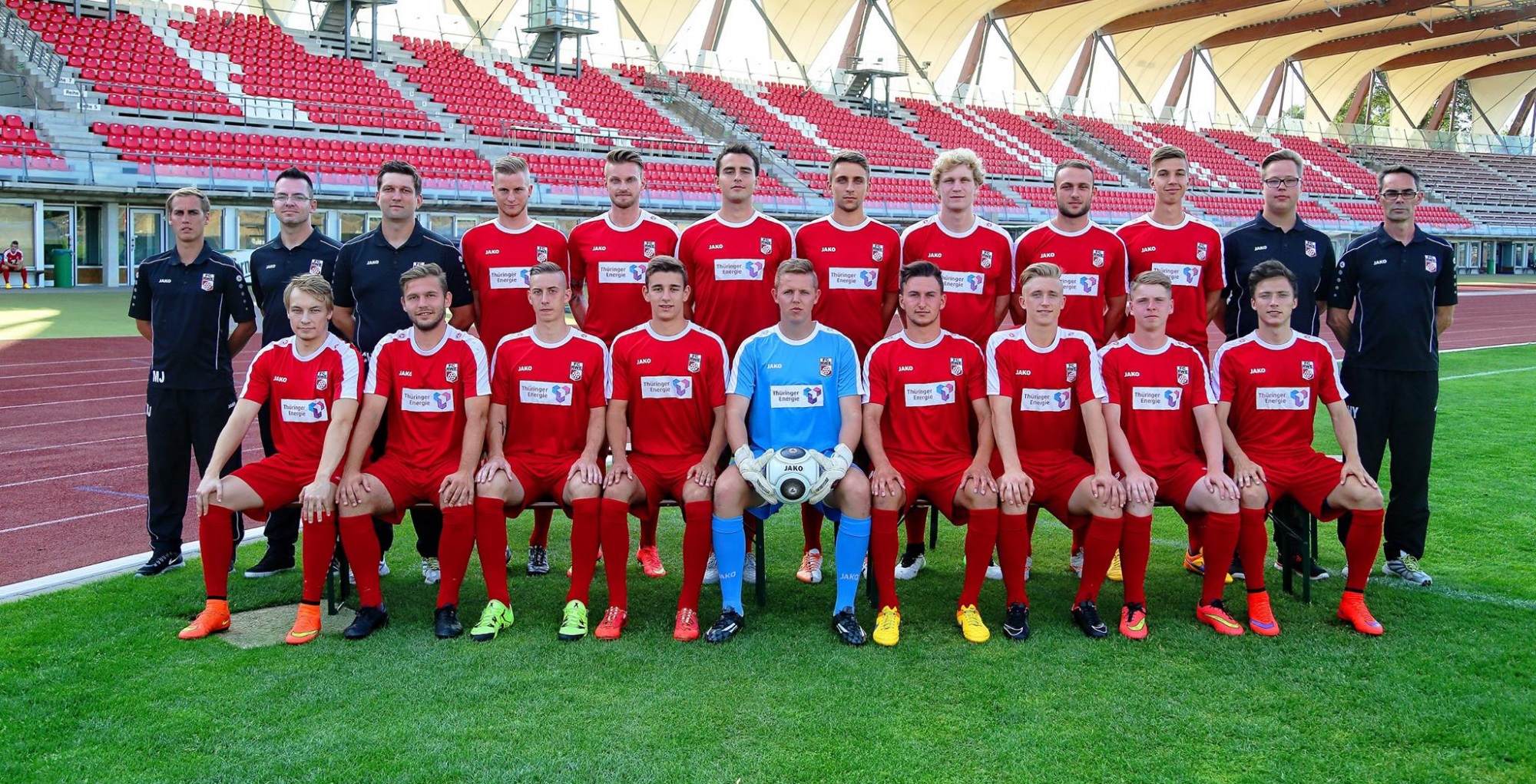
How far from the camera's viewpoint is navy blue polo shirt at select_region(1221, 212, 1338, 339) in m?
5.62

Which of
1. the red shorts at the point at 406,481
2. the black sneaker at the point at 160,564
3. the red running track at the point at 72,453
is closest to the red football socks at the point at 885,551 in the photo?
the red shorts at the point at 406,481

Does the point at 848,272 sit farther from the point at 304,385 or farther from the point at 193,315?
the point at 193,315

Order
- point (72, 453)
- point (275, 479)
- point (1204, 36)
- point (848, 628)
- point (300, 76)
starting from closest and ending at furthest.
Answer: point (848, 628) < point (275, 479) < point (72, 453) < point (300, 76) < point (1204, 36)

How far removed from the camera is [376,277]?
5.43 meters

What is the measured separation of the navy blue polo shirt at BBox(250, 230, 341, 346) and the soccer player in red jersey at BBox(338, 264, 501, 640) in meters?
0.92

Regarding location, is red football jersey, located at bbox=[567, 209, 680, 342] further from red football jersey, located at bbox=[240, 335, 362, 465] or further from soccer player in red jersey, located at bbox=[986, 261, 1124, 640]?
soccer player in red jersey, located at bbox=[986, 261, 1124, 640]

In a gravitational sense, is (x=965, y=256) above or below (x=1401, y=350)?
above

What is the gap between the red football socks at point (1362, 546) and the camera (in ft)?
15.6

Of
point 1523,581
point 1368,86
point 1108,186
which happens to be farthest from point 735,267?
point 1368,86

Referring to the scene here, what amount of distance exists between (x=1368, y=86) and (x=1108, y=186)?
35334 mm

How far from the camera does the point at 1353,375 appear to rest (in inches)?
224

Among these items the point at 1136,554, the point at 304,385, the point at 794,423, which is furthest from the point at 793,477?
the point at 304,385

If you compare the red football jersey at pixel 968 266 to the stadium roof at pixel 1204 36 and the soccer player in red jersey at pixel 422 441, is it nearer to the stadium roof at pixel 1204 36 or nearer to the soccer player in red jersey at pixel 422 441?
the soccer player in red jersey at pixel 422 441

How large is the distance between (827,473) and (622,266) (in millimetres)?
1807
